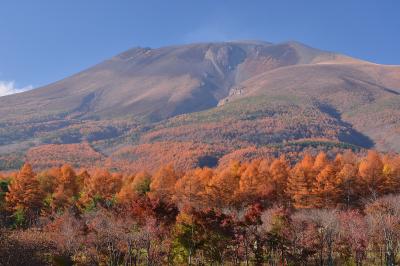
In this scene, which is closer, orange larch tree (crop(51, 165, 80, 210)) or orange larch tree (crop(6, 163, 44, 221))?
orange larch tree (crop(6, 163, 44, 221))

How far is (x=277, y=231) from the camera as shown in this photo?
4678 cm

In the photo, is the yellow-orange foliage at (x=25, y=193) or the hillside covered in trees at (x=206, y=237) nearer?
the hillside covered in trees at (x=206, y=237)

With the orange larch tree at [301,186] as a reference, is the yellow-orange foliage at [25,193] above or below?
above

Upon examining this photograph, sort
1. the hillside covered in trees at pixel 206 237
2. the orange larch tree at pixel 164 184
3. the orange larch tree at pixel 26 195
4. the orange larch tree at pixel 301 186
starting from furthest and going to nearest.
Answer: the orange larch tree at pixel 164 184 → the orange larch tree at pixel 26 195 → the orange larch tree at pixel 301 186 → the hillside covered in trees at pixel 206 237

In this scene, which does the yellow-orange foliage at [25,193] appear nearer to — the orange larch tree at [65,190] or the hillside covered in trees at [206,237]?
the orange larch tree at [65,190]

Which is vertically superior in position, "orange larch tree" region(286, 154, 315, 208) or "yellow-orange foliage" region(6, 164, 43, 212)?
"yellow-orange foliage" region(6, 164, 43, 212)

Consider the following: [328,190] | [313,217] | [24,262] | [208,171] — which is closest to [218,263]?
[313,217]

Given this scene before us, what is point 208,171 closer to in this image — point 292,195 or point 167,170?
point 167,170

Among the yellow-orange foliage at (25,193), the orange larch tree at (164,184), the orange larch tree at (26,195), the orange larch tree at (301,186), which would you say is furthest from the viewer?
the orange larch tree at (164,184)

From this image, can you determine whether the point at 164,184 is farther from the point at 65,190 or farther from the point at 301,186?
the point at 301,186

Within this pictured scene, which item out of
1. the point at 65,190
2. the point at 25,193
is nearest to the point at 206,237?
the point at 25,193

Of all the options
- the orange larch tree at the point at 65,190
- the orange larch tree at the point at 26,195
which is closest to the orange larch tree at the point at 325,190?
the orange larch tree at the point at 65,190

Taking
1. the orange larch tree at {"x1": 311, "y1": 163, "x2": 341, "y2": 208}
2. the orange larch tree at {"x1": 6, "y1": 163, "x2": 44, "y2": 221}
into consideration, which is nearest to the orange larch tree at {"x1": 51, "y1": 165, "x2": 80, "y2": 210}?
the orange larch tree at {"x1": 6, "y1": 163, "x2": 44, "y2": 221}

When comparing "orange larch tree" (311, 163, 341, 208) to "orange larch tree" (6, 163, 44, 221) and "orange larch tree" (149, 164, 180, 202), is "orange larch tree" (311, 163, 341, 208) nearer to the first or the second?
"orange larch tree" (149, 164, 180, 202)
